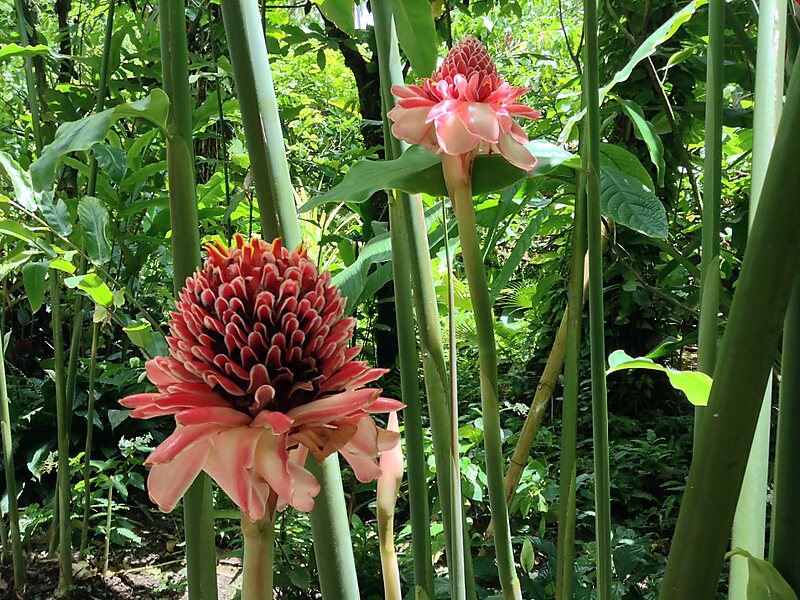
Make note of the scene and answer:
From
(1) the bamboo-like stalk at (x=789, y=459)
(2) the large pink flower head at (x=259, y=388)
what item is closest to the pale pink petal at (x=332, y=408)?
(2) the large pink flower head at (x=259, y=388)

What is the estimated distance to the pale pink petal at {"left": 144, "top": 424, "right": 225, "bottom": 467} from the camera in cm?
18

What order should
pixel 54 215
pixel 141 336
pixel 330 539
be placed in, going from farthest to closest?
pixel 54 215 → pixel 141 336 → pixel 330 539

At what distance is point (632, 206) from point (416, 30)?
0.22 meters

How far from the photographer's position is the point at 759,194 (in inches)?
9.0

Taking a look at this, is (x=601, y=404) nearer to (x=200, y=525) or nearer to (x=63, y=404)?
(x=200, y=525)

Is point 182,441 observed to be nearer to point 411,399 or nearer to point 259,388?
point 259,388

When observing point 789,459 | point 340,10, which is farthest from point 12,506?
point 789,459

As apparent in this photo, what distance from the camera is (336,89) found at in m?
3.00

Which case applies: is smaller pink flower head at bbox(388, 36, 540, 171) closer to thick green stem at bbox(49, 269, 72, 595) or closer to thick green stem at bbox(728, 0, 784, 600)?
thick green stem at bbox(728, 0, 784, 600)

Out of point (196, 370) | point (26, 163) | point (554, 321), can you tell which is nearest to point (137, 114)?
point (196, 370)

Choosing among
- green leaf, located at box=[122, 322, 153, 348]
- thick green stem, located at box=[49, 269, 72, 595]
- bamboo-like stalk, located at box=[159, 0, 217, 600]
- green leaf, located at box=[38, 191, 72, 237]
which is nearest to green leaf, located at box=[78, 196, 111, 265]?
green leaf, located at box=[38, 191, 72, 237]

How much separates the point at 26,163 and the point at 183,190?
115cm

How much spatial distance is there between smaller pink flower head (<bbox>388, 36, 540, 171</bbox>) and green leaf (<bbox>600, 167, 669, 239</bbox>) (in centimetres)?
20

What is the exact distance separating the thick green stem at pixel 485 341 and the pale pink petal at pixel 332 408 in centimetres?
12
